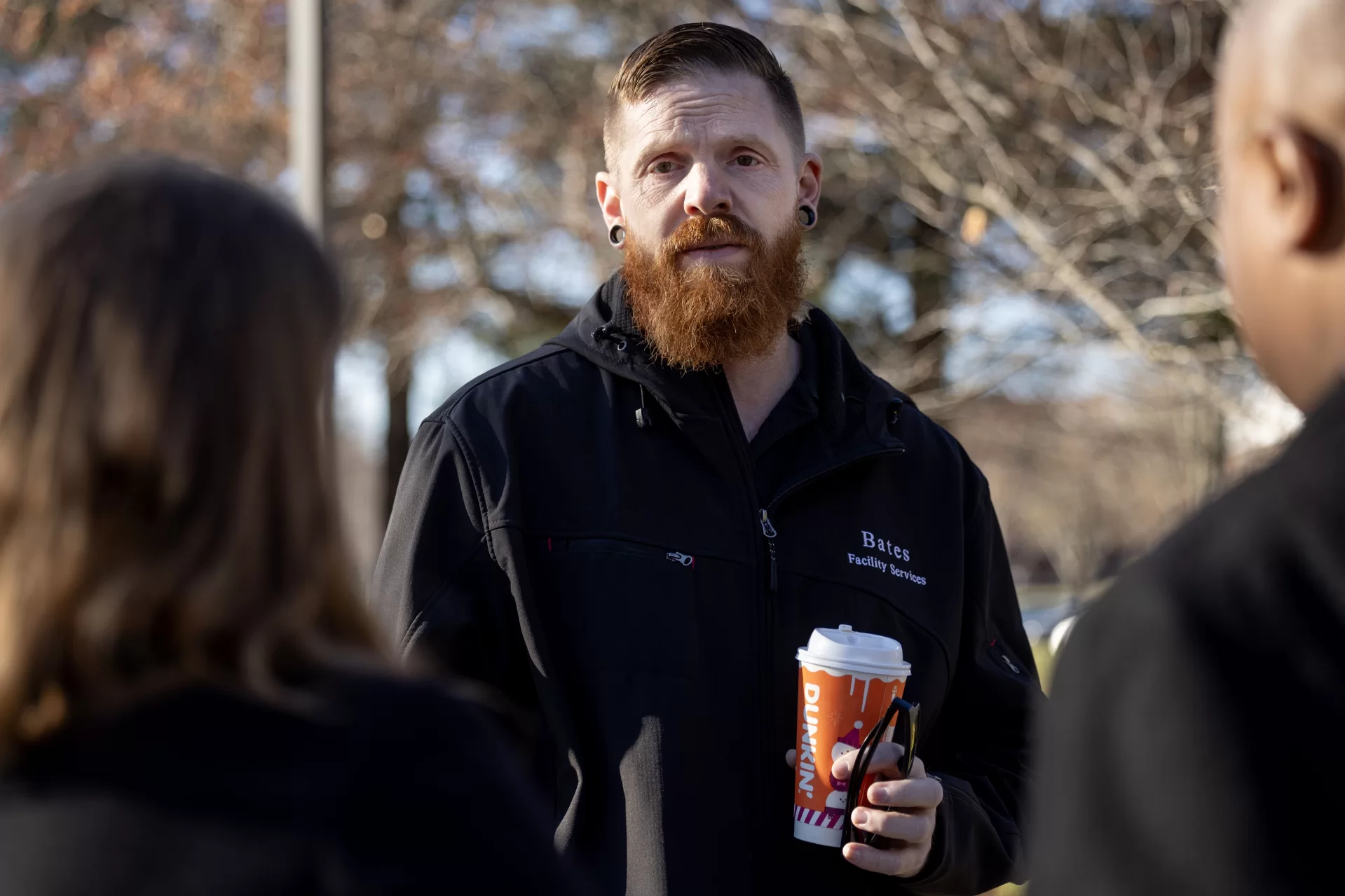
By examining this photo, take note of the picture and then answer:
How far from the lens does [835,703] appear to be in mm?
2434

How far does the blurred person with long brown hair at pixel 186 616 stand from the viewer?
1.29 m

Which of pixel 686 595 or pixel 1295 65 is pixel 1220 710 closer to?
pixel 1295 65

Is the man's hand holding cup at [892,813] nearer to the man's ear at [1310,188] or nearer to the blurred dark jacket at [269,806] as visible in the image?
the blurred dark jacket at [269,806]

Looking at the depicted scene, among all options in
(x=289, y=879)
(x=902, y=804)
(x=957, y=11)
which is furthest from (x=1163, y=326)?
(x=289, y=879)

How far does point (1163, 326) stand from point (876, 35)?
242 cm

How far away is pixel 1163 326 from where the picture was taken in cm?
820

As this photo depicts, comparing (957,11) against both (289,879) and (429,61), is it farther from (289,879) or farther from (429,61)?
(289,879)

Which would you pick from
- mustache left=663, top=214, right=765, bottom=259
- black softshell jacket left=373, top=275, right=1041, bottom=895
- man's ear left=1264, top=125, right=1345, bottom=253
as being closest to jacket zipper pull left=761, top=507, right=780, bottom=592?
black softshell jacket left=373, top=275, right=1041, bottom=895

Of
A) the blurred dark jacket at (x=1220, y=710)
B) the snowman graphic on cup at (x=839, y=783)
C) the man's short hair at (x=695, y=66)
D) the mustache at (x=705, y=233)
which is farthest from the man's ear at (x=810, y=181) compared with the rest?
the blurred dark jacket at (x=1220, y=710)

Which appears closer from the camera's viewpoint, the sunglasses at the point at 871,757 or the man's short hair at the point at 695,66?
the sunglasses at the point at 871,757

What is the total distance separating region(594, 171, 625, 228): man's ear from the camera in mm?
3188

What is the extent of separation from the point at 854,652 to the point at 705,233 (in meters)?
1.06

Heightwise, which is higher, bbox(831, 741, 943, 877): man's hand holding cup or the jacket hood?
the jacket hood

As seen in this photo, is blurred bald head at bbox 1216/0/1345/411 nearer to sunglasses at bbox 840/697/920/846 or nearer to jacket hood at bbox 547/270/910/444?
sunglasses at bbox 840/697/920/846
